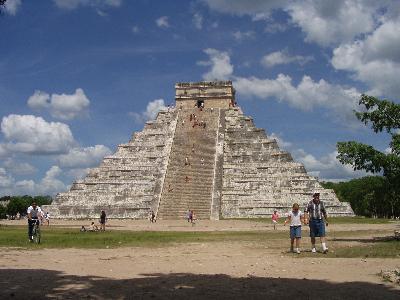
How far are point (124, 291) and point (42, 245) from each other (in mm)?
9261

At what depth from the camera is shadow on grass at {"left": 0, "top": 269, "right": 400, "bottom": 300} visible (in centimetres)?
729

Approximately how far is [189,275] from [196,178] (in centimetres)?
3134

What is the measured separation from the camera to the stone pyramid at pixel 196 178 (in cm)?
3778

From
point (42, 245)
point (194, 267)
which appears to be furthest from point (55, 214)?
point (194, 267)

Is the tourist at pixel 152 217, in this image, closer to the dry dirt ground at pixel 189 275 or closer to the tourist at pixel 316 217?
the dry dirt ground at pixel 189 275

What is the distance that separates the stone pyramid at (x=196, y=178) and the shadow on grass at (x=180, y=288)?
27674 mm

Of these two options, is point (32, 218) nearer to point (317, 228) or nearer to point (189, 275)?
point (317, 228)

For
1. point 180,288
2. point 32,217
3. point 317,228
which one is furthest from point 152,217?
point 180,288

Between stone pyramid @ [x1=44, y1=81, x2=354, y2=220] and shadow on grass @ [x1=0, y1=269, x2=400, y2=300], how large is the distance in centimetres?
2767

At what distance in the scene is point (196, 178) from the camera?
40625 millimetres

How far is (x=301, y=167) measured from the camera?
40.3 metres

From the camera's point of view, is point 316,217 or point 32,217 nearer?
point 316,217

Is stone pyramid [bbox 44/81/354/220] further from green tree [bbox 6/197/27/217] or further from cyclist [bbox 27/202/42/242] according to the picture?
green tree [bbox 6/197/27/217]

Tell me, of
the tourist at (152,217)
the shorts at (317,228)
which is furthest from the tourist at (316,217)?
the tourist at (152,217)
